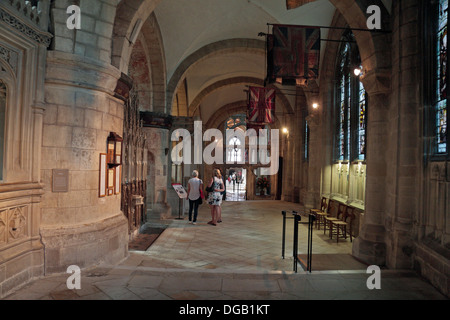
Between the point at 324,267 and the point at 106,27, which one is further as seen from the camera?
the point at 324,267

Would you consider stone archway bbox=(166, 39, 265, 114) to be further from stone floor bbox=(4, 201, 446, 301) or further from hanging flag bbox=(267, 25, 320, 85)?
stone floor bbox=(4, 201, 446, 301)

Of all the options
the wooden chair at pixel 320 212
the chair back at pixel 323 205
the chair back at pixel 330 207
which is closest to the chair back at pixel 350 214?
the wooden chair at pixel 320 212

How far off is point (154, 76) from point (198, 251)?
23.1 ft

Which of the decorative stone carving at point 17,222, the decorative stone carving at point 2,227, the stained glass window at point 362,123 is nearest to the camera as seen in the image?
the decorative stone carving at point 2,227

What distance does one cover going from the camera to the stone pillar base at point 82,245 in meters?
4.80

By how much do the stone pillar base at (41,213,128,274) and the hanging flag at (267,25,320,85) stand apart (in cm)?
518

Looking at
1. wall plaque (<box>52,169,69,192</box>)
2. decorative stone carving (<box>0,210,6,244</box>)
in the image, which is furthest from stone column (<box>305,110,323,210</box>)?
decorative stone carving (<box>0,210,6,244</box>)

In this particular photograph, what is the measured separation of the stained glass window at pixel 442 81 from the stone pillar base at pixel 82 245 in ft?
18.7

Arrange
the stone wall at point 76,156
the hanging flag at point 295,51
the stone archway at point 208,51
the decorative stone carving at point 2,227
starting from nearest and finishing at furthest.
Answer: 1. the decorative stone carving at point 2,227
2. the stone wall at point 76,156
3. the hanging flag at point 295,51
4. the stone archway at point 208,51

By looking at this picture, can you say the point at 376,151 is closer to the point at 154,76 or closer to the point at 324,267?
the point at 324,267

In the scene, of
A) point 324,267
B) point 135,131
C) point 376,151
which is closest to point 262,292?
point 324,267

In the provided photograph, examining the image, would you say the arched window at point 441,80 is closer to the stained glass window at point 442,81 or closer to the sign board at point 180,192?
the stained glass window at point 442,81

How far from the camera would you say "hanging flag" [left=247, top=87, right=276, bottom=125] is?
44.9 feet

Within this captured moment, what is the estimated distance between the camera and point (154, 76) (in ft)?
37.5
